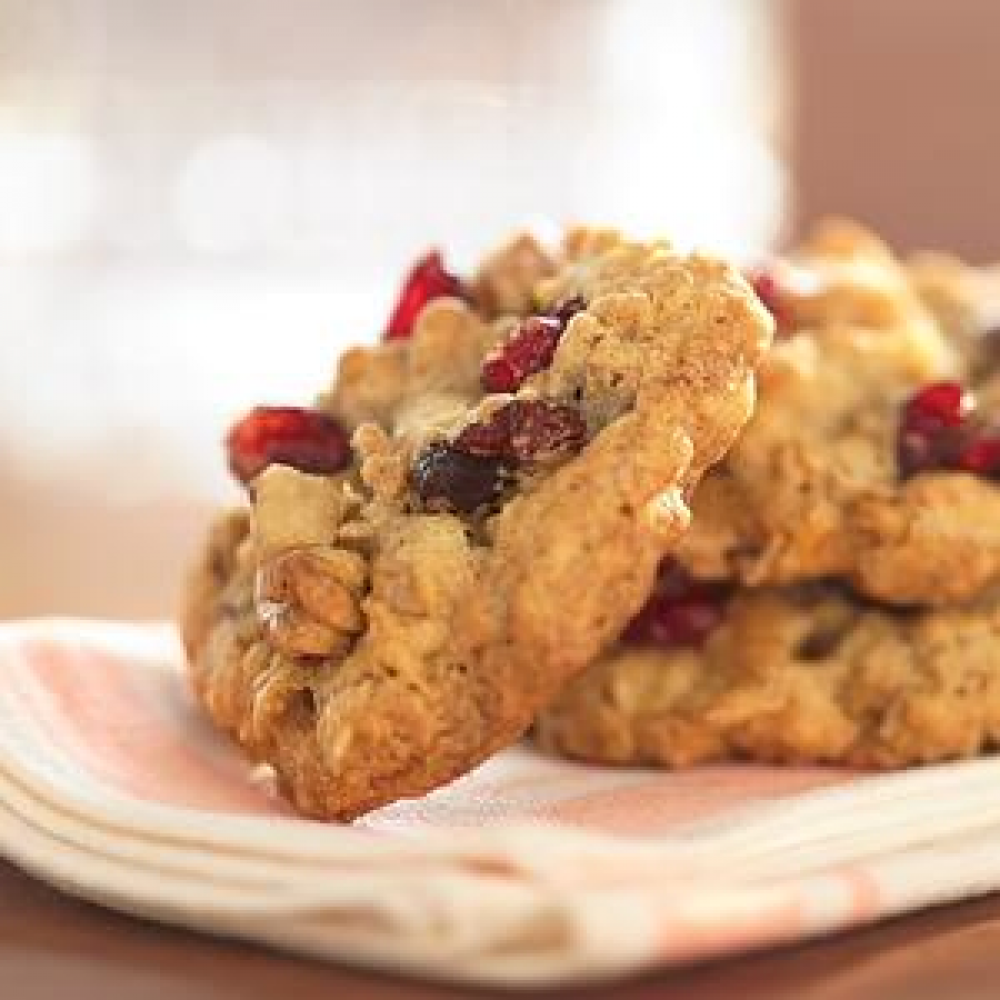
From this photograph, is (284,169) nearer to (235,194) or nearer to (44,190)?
(235,194)

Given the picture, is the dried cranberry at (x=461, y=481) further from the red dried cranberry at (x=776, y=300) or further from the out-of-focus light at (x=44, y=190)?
the out-of-focus light at (x=44, y=190)

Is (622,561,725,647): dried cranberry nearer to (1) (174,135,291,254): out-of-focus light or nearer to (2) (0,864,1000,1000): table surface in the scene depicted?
(2) (0,864,1000,1000): table surface

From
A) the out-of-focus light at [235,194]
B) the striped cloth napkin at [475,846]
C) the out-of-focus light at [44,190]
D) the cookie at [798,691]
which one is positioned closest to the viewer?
the striped cloth napkin at [475,846]

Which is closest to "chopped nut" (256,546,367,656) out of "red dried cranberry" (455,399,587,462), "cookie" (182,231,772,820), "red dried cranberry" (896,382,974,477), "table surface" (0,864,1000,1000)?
"cookie" (182,231,772,820)

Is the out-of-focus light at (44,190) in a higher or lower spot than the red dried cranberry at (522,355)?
lower

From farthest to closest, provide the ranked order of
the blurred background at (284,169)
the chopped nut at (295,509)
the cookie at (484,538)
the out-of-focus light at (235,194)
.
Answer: the out-of-focus light at (235,194) < the blurred background at (284,169) < the chopped nut at (295,509) < the cookie at (484,538)

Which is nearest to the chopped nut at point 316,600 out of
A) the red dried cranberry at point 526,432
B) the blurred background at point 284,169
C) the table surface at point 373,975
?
the red dried cranberry at point 526,432

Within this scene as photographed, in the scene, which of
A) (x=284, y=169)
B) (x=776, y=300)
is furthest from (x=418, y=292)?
(x=284, y=169)

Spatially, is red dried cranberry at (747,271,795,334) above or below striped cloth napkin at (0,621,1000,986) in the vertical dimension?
above
